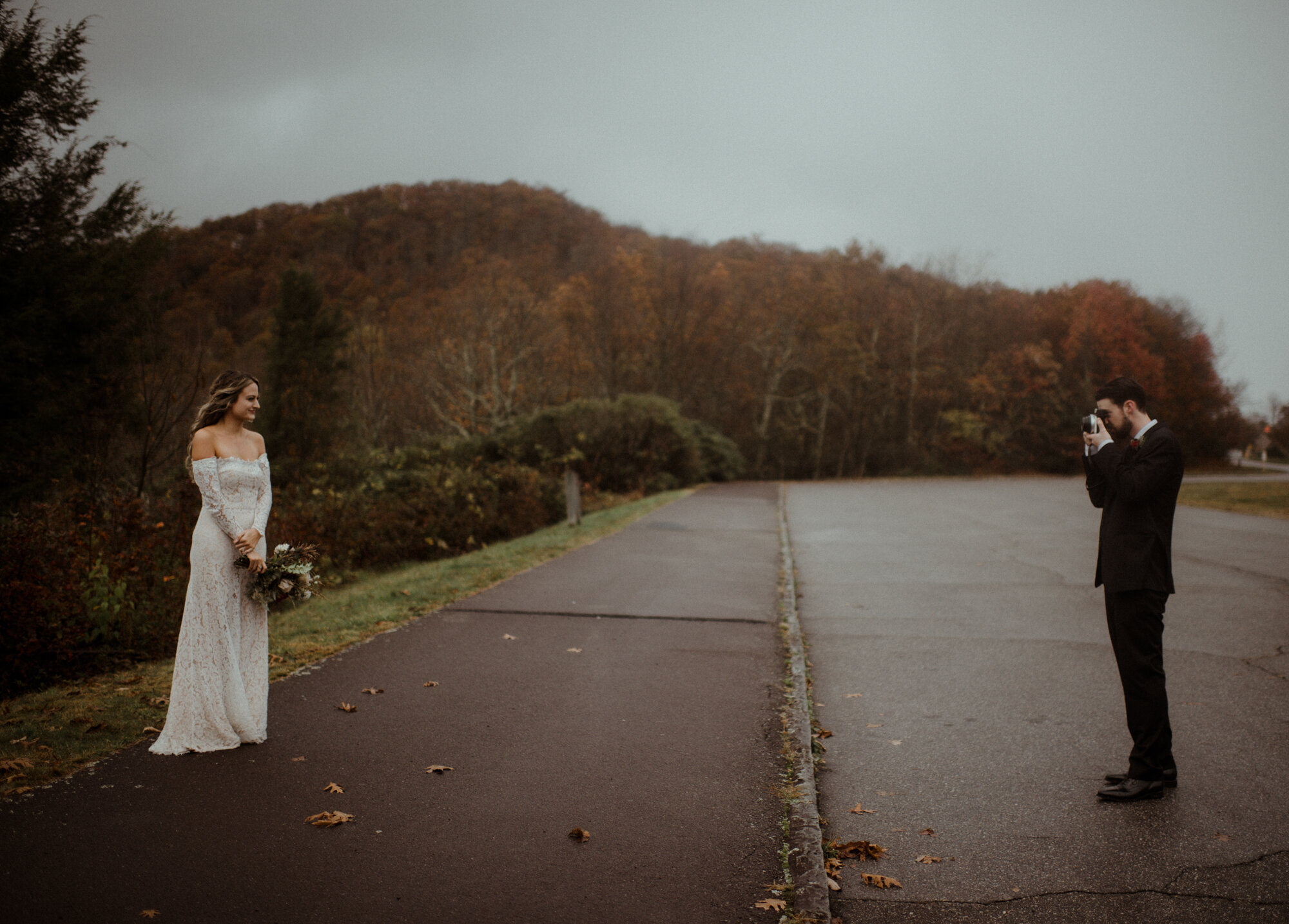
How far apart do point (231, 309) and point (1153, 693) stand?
36887 millimetres

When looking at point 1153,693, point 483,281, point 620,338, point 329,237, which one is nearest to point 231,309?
point 483,281

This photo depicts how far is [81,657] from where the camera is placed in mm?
6797

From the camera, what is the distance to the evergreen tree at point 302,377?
22531mm

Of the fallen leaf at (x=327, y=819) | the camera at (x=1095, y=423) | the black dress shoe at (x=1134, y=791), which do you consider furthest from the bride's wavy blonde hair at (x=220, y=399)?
the black dress shoe at (x=1134, y=791)

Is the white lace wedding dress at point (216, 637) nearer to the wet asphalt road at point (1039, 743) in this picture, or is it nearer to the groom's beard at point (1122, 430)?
the wet asphalt road at point (1039, 743)

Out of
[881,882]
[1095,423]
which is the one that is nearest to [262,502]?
[881,882]

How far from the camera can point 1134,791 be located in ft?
14.3

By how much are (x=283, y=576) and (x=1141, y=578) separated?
15.6 feet

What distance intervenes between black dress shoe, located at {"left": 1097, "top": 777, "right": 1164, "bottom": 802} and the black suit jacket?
1.00 meters

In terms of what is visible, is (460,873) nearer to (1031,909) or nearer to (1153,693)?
(1031,909)

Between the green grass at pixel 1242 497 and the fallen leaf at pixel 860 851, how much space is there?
18.5 meters

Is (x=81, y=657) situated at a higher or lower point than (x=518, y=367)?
lower

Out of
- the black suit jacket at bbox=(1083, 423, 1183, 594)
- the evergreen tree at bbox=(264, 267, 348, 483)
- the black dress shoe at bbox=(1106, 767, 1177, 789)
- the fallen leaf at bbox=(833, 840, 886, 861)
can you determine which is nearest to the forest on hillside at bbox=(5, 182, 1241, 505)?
the evergreen tree at bbox=(264, 267, 348, 483)

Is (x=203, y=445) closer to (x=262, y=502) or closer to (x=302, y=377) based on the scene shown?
(x=262, y=502)
